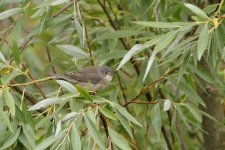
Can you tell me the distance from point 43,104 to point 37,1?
82cm

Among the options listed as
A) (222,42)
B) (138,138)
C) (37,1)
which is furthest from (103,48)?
(222,42)

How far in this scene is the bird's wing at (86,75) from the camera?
99.6 inches

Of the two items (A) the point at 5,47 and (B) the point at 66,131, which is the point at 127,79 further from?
(B) the point at 66,131

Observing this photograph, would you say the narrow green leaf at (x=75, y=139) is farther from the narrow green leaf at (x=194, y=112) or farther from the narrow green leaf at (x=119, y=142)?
the narrow green leaf at (x=194, y=112)

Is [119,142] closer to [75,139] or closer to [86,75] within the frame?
[75,139]

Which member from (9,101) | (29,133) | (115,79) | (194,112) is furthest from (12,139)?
(115,79)

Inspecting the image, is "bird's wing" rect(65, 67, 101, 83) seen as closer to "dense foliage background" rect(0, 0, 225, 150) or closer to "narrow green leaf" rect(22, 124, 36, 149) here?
"dense foliage background" rect(0, 0, 225, 150)

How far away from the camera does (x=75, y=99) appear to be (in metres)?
1.91

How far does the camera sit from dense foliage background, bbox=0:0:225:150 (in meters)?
1.81

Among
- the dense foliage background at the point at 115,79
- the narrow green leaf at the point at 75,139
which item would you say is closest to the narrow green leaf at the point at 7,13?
the dense foliage background at the point at 115,79

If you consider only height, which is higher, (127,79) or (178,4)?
(178,4)

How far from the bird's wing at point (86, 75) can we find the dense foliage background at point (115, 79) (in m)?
0.05

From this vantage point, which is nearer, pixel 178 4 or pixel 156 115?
pixel 156 115

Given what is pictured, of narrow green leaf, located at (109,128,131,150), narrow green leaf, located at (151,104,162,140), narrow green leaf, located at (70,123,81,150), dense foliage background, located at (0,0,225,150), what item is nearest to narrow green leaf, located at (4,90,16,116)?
dense foliage background, located at (0,0,225,150)
